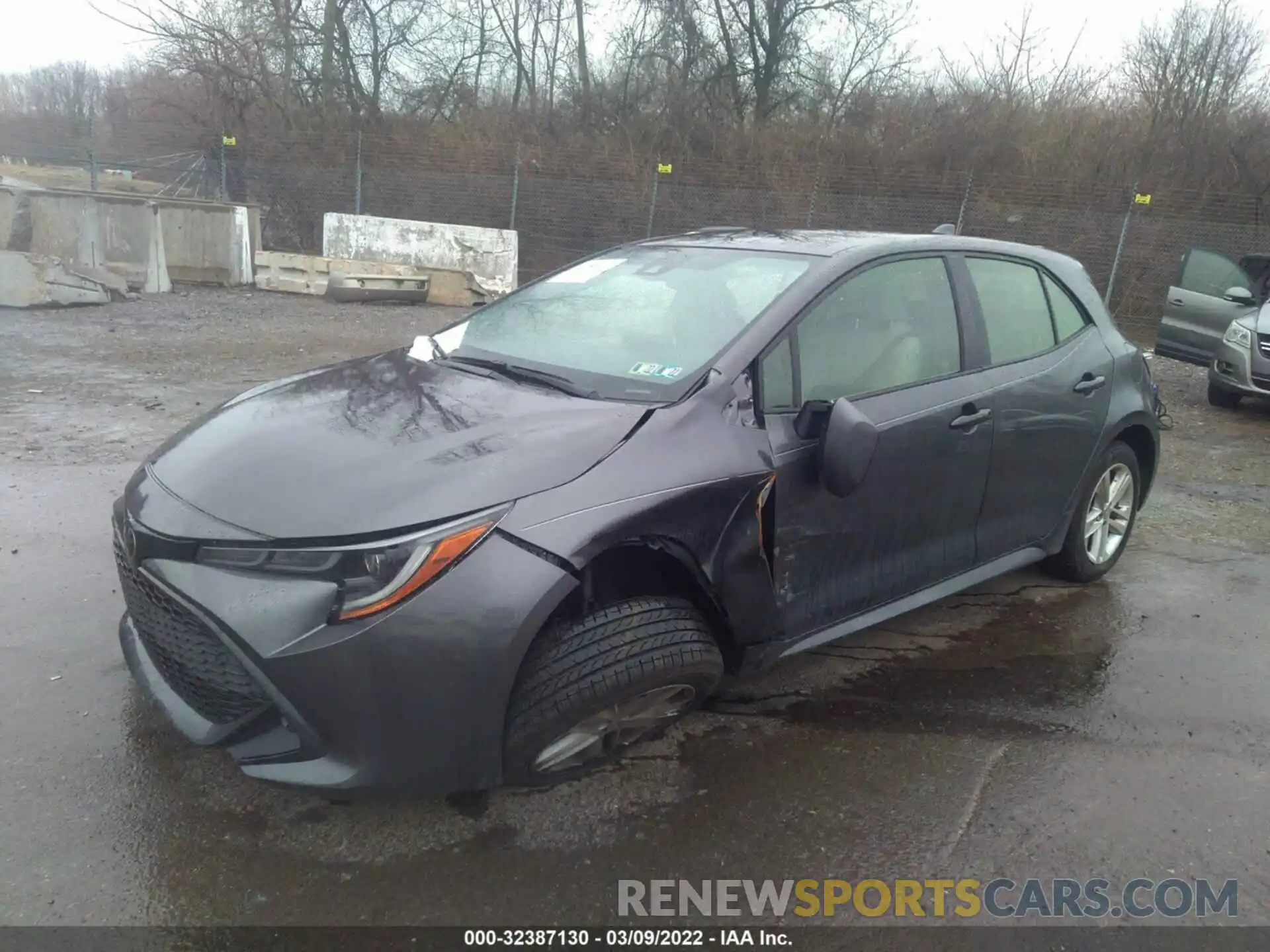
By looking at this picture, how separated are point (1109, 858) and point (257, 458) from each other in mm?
2608

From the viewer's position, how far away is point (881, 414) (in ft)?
10.6

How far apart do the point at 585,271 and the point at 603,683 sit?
2005 mm

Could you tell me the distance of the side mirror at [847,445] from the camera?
9.25ft

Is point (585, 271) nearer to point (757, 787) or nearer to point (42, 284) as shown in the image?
point (757, 787)

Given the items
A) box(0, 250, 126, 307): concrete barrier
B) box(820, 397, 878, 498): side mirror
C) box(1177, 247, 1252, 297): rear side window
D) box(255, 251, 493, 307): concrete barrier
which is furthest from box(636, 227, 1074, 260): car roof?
box(255, 251, 493, 307): concrete barrier

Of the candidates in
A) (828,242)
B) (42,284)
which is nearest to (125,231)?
(42,284)

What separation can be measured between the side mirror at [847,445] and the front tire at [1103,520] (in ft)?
6.46

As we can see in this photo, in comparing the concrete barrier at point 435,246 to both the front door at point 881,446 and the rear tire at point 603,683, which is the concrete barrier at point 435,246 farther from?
the rear tire at point 603,683

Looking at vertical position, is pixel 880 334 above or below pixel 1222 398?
above

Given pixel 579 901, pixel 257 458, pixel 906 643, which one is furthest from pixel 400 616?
pixel 906 643

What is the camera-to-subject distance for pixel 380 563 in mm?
2268

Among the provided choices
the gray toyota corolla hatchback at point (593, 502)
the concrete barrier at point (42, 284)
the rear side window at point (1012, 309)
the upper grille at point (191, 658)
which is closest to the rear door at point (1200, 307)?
the rear side window at point (1012, 309)

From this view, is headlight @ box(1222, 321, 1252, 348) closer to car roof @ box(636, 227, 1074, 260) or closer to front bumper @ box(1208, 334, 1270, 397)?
front bumper @ box(1208, 334, 1270, 397)

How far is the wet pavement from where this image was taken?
2.44 m
